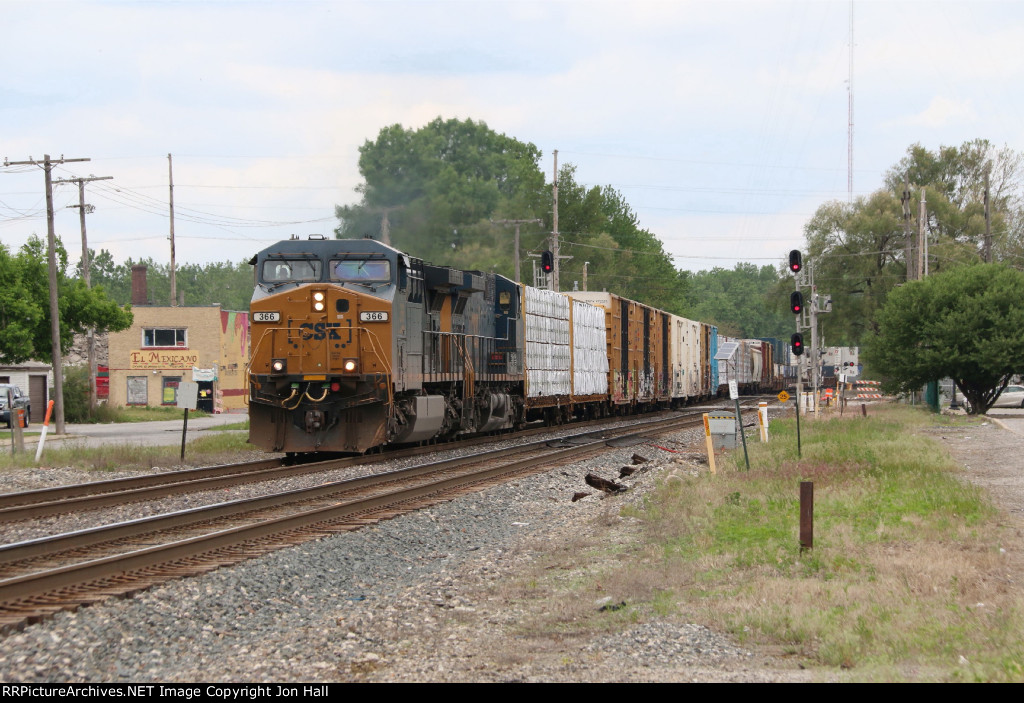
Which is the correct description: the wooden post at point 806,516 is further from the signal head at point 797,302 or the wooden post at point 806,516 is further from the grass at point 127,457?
the grass at point 127,457

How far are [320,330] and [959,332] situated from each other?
77.4 feet

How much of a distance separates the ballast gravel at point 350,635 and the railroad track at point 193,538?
38 centimetres

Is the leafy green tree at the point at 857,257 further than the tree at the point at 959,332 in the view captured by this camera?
Yes

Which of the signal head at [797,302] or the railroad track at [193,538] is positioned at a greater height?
the signal head at [797,302]

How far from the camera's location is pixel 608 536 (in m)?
11.0

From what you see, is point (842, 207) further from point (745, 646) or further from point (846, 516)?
point (745, 646)

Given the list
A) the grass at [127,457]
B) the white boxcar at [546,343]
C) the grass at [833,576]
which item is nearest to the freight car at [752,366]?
the white boxcar at [546,343]

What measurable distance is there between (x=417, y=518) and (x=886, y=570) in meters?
5.51

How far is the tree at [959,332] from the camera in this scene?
32.1 m

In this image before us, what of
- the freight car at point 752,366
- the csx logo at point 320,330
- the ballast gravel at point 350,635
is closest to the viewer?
the ballast gravel at point 350,635

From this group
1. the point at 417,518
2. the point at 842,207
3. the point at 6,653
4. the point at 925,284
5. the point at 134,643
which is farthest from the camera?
the point at 842,207

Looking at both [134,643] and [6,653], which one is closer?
[6,653]

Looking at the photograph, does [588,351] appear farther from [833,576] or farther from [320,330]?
[833,576]
